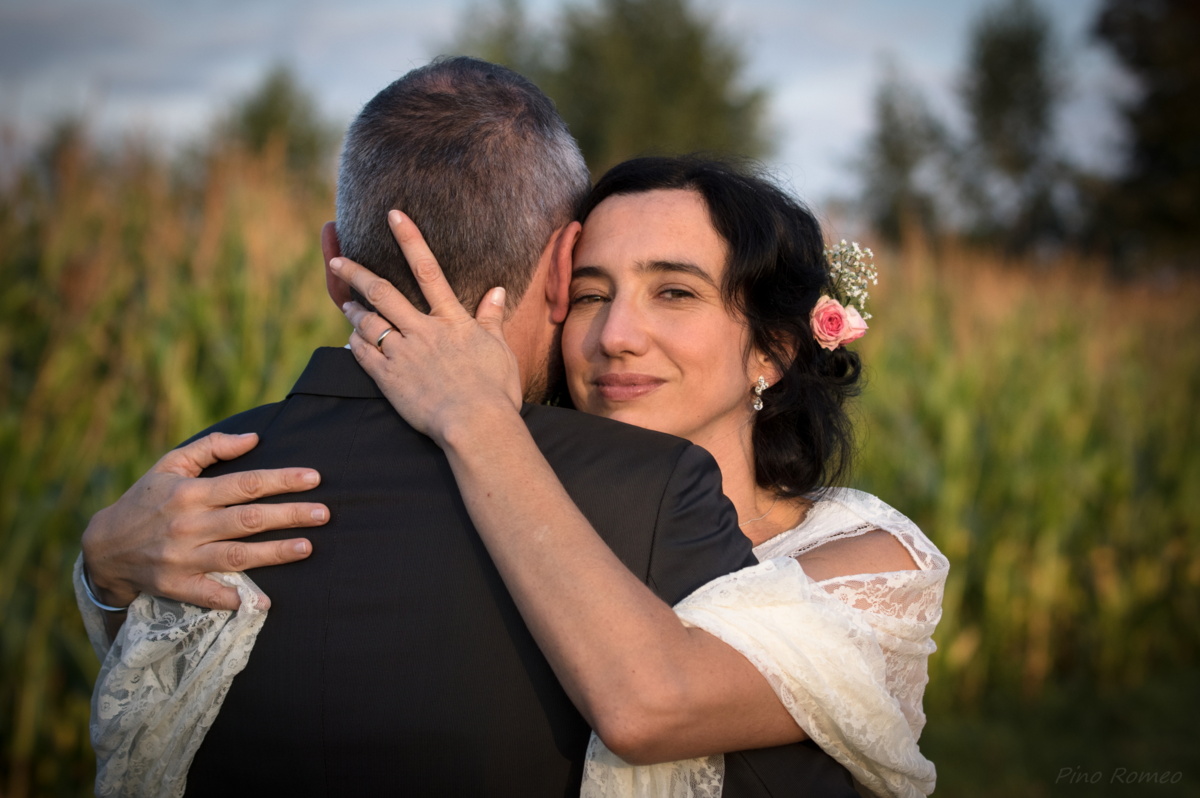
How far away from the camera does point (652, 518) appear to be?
1746 mm

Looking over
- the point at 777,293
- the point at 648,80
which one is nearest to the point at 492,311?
the point at 777,293

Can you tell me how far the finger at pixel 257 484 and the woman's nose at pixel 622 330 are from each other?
3.11ft

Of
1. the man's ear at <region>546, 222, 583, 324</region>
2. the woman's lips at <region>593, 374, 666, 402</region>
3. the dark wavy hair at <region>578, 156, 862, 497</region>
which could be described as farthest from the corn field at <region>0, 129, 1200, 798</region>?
the man's ear at <region>546, 222, 583, 324</region>

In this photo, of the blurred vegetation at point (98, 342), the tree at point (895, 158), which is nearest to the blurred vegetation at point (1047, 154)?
the tree at point (895, 158)

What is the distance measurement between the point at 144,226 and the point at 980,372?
20.2 ft

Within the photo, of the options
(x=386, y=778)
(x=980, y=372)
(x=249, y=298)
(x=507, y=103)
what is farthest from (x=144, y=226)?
(x=980, y=372)

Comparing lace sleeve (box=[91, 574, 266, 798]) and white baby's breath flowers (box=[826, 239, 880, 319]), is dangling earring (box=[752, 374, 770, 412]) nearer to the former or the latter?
white baby's breath flowers (box=[826, 239, 880, 319])

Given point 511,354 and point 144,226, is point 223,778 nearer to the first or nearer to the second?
point 511,354

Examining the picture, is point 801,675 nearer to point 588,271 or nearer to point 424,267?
point 424,267

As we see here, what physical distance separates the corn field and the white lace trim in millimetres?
2086

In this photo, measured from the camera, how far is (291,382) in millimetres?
4629

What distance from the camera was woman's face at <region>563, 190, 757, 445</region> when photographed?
2.58 metres

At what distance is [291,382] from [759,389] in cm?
263

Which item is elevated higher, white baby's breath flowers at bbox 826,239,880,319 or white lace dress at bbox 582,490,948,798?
white baby's breath flowers at bbox 826,239,880,319
